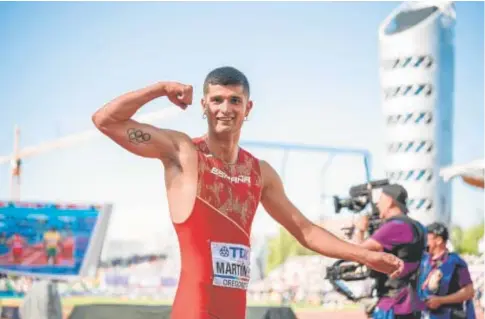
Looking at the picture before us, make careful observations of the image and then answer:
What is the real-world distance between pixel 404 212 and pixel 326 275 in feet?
2.52

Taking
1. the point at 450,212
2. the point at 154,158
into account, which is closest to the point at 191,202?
the point at 154,158

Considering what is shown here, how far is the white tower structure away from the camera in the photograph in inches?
2721

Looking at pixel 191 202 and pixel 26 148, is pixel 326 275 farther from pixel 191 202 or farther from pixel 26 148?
pixel 26 148

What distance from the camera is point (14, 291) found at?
16156mm

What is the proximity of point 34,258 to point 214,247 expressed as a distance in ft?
40.8

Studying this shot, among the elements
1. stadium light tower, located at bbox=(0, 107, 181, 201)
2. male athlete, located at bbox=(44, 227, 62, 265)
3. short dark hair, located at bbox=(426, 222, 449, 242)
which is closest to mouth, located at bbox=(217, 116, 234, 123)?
short dark hair, located at bbox=(426, 222, 449, 242)

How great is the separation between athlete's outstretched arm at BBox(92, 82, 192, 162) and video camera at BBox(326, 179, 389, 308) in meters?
3.25

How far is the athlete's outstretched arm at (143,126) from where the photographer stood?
270 cm

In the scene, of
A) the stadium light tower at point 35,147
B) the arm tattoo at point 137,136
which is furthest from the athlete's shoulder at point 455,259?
the stadium light tower at point 35,147

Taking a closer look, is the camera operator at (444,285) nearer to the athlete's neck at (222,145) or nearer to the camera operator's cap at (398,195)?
the camera operator's cap at (398,195)

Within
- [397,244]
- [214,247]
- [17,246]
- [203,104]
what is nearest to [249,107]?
[203,104]

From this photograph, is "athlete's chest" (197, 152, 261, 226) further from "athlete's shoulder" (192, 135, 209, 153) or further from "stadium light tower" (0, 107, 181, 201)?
"stadium light tower" (0, 107, 181, 201)

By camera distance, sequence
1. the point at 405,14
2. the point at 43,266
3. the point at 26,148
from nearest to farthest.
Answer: the point at 43,266 < the point at 26,148 < the point at 405,14

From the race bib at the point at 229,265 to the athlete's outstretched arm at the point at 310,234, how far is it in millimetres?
382
